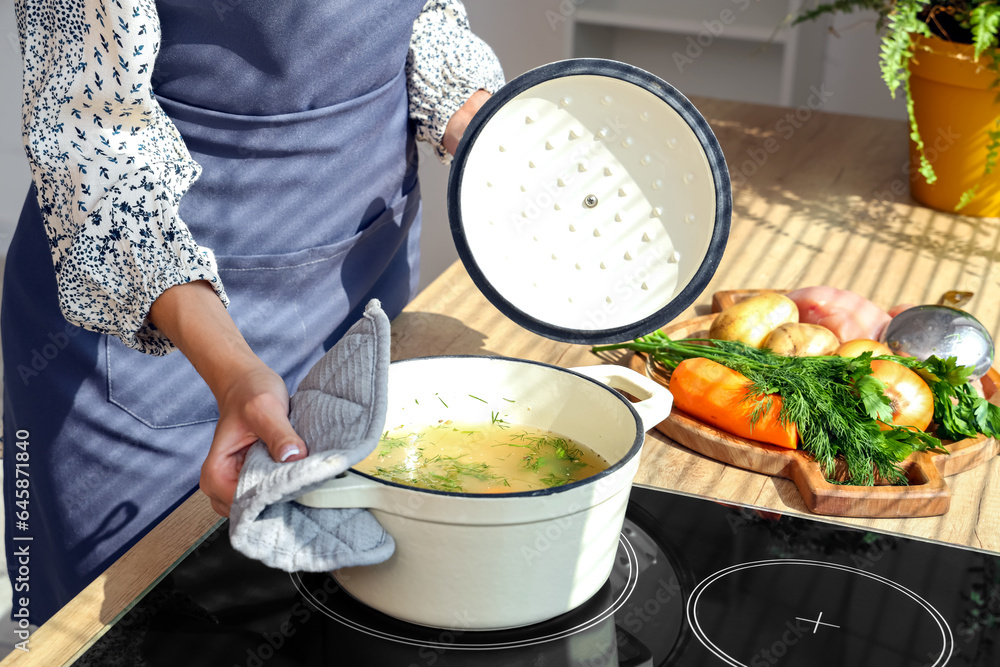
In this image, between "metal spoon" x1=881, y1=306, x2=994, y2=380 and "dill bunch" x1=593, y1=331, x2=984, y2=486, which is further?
"metal spoon" x1=881, y1=306, x2=994, y2=380

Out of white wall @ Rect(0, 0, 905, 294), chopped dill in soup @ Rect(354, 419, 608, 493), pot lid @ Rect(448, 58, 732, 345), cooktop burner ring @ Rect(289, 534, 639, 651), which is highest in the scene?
pot lid @ Rect(448, 58, 732, 345)

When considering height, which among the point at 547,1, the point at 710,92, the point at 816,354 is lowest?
the point at 710,92

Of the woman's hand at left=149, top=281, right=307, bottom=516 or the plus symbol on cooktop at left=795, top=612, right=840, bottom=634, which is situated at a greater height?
the woman's hand at left=149, top=281, right=307, bottom=516

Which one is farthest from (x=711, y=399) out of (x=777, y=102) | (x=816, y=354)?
(x=777, y=102)

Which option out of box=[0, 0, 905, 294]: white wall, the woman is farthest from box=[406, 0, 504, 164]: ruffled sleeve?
box=[0, 0, 905, 294]: white wall

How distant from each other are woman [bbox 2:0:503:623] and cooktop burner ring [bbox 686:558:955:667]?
0.35 meters

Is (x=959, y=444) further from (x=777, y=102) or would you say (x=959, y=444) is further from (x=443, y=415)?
(x=777, y=102)

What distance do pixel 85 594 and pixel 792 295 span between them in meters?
0.75

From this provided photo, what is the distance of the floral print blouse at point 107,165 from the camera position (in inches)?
28.5

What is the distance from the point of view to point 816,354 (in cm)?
88

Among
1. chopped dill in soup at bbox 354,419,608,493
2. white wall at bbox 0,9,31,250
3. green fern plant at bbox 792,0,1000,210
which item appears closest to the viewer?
chopped dill in soup at bbox 354,419,608,493

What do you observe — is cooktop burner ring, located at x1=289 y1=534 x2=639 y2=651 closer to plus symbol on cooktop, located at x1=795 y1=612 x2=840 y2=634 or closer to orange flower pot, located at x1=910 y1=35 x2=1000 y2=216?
plus symbol on cooktop, located at x1=795 y1=612 x2=840 y2=634

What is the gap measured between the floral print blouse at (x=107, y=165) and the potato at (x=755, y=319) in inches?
19.4

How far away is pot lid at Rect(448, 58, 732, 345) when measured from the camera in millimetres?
819
